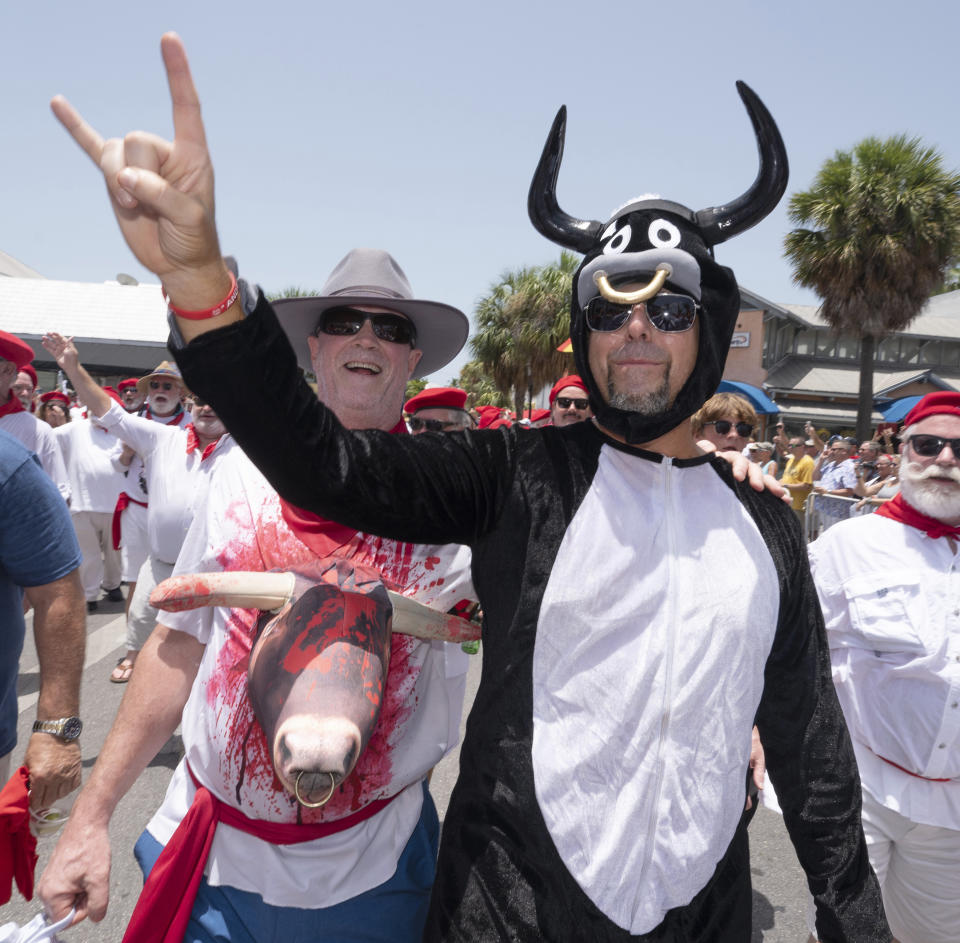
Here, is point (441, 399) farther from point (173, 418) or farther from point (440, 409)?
point (173, 418)

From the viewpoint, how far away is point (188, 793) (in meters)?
1.81

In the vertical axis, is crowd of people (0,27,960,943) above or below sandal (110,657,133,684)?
above

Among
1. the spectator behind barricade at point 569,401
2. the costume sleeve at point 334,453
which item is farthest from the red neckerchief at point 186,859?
the spectator behind barricade at point 569,401

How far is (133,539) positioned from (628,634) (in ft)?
19.1

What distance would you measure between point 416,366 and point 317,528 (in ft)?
2.75

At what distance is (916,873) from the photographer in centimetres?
275

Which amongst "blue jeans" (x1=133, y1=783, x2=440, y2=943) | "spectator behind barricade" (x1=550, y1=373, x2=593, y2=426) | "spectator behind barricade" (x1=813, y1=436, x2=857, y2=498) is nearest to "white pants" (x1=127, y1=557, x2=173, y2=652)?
"spectator behind barricade" (x1=550, y1=373, x2=593, y2=426)

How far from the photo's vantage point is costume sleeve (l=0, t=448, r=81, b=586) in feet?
7.50

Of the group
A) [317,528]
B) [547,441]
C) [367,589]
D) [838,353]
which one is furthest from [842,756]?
[838,353]

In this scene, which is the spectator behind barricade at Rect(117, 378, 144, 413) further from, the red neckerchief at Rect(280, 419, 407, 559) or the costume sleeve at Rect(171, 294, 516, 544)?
the costume sleeve at Rect(171, 294, 516, 544)

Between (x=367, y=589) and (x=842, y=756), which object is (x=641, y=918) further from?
(x=367, y=589)

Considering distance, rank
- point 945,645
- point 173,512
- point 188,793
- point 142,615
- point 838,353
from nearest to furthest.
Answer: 1. point 188,793
2. point 945,645
3. point 173,512
4. point 142,615
5. point 838,353

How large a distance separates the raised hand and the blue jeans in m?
1.31

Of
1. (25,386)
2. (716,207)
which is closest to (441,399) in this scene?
(25,386)
